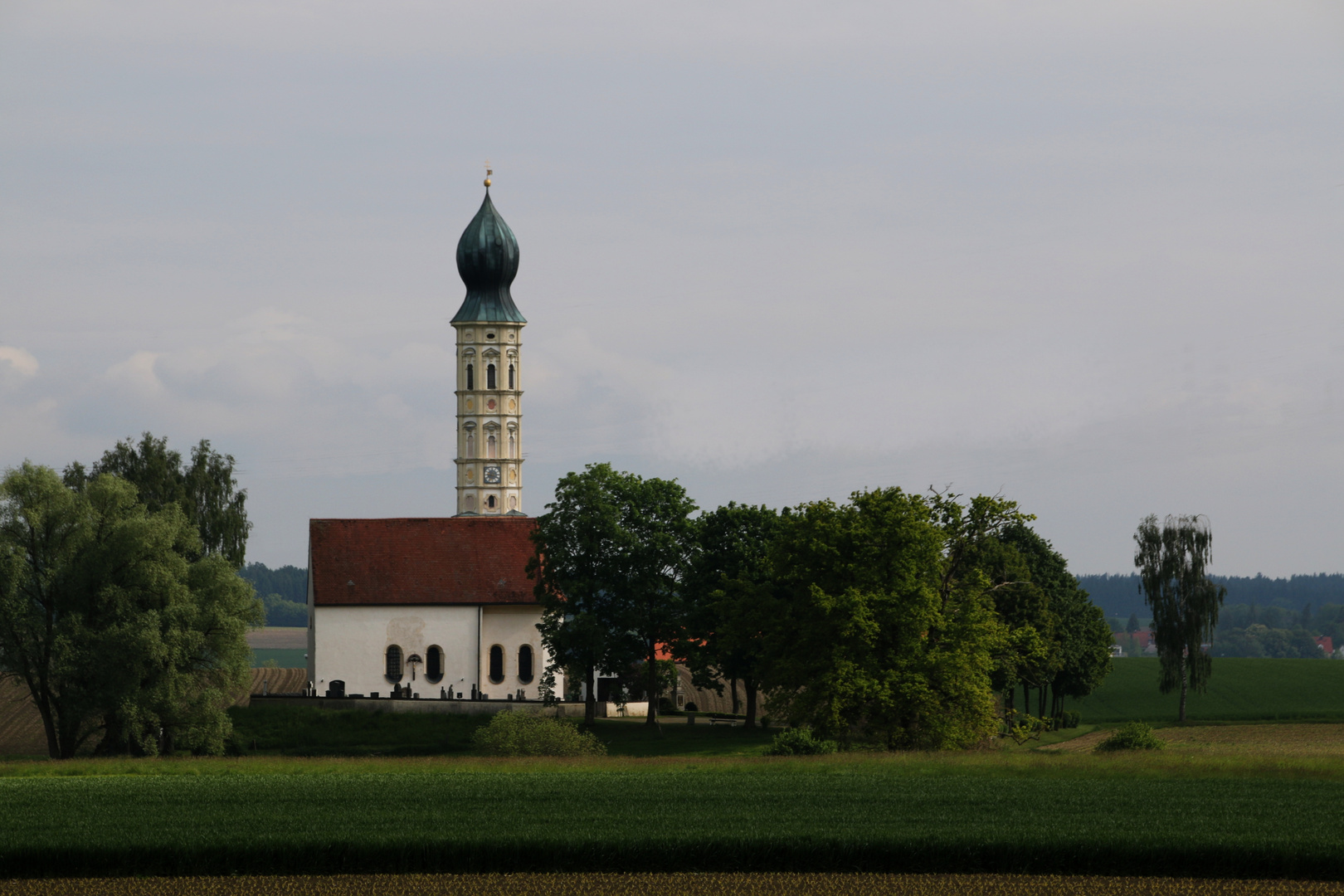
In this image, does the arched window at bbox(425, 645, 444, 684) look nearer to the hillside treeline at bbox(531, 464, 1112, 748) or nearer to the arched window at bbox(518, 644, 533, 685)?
the arched window at bbox(518, 644, 533, 685)

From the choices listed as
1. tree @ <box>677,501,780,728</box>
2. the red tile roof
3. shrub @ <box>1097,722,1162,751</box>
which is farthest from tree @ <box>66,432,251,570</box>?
shrub @ <box>1097,722,1162,751</box>

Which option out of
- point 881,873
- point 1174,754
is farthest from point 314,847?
point 1174,754

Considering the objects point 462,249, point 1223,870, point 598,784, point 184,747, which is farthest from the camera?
point 462,249

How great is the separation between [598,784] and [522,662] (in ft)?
133

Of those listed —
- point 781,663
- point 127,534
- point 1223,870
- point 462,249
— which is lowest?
point 1223,870

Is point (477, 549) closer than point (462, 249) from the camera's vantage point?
Yes

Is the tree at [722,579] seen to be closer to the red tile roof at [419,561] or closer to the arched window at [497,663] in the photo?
the red tile roof at [419,561]

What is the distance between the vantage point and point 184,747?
171 feet

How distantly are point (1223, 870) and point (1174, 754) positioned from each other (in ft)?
63.2

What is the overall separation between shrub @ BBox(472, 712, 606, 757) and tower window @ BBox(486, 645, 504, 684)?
2436 cm

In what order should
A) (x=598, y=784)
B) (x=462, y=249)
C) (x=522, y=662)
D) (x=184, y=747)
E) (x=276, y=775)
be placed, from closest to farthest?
(x=598, y=784) → (x=276, y=775) → (x=184, y=747) → (x=522, y=662) → (x=462, y=249)

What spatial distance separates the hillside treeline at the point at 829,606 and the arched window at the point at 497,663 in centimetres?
669

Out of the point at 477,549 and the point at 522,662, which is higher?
the point at 477,549

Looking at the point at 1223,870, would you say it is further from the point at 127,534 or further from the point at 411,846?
the point at 127,534
